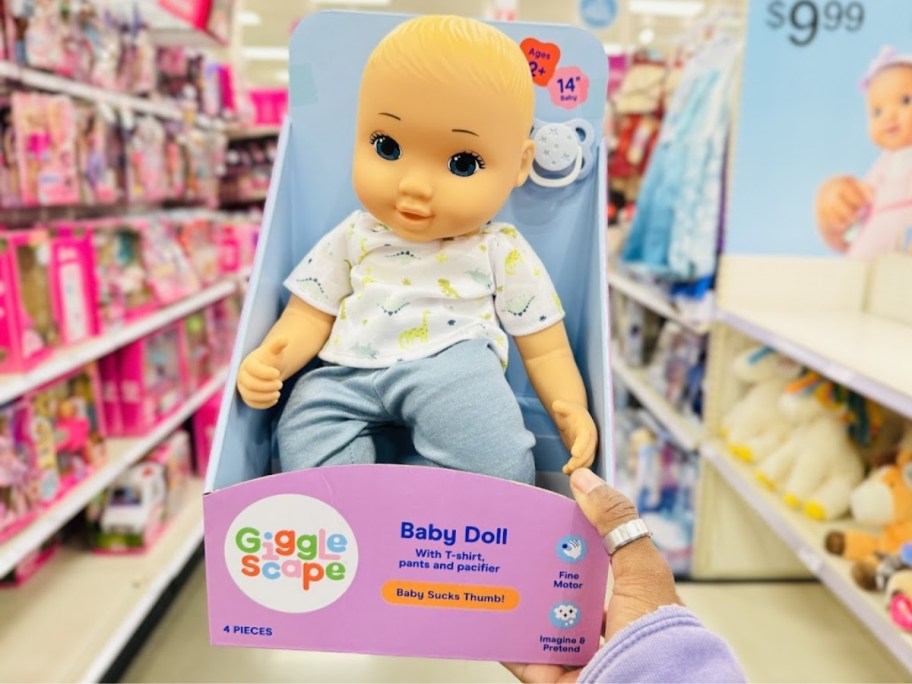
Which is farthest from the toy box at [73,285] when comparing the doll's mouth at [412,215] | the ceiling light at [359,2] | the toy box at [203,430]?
the ceiling light at [359,2]

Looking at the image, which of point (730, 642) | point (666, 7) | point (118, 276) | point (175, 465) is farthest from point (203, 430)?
point (666, 7)

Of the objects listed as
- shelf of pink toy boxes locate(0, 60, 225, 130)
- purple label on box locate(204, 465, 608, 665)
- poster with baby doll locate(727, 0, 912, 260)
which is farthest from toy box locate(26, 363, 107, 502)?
poster with baby doll locate(727, 0, 912, 260)

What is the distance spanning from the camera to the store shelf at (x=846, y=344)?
3.95 feet

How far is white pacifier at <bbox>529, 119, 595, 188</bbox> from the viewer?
3.55 feet

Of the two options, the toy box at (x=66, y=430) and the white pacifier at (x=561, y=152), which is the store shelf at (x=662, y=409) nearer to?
the white pacifier at (x=561, y=152)

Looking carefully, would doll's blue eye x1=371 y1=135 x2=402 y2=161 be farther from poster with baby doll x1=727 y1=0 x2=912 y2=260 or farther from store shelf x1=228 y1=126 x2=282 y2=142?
store shelf x1=228 y1=126 x2=282 y2=142

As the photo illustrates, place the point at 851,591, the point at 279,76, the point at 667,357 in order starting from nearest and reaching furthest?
the point at 851,591, the point at 667,357, the point at 279,76

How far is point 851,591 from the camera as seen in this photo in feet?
4.56

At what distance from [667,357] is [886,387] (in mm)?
1278

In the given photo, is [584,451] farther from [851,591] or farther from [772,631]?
[772,631]

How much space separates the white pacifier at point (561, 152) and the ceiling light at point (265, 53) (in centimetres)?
1003

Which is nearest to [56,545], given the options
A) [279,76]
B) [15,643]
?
[15,643]

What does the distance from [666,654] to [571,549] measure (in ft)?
0.44

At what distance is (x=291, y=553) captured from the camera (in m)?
0.77
